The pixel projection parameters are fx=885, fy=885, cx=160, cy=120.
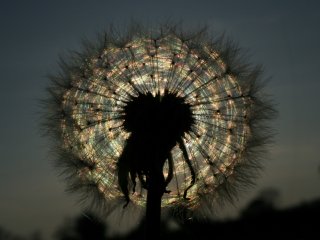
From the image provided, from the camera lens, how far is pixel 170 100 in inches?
542

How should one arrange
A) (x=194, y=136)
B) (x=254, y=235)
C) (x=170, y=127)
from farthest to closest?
(x=254, y=235)
(x=194, y=136)
(x=170, y=127)

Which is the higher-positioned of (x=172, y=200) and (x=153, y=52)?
(x=153, y=52)

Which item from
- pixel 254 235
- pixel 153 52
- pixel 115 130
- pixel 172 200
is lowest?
pixel 172 200

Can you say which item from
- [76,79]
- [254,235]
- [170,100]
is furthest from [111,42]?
[254,235]

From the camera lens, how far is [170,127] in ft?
44.4

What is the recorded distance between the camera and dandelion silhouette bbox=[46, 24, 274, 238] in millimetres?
14109

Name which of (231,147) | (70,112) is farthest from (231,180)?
(70,112)

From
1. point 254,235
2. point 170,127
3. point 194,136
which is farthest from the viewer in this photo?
point 254,235

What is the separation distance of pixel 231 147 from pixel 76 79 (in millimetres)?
2908

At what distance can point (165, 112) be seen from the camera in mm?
13508

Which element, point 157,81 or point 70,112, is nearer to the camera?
point 157,81

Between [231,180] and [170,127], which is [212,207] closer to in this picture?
[231,180]

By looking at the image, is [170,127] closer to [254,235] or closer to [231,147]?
[231,147]

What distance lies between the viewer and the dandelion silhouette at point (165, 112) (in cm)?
1411
